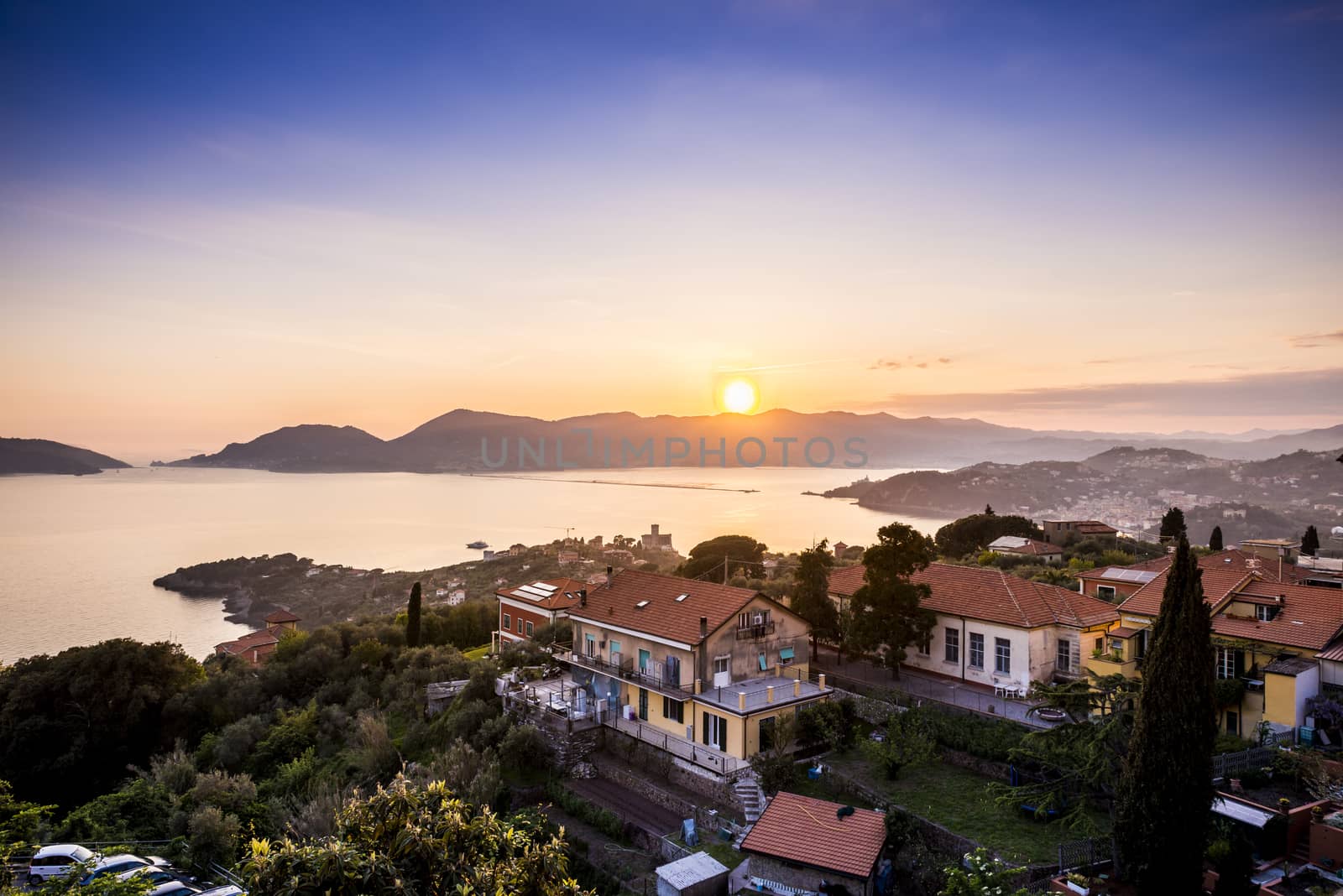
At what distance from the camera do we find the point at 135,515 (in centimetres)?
14688

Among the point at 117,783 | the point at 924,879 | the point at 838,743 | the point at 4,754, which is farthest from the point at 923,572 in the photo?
the point at 4,754

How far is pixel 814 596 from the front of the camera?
86.7 ft

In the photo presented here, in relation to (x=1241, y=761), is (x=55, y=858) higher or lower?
lower

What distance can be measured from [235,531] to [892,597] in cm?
13343

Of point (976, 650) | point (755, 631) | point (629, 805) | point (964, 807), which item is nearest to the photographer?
point (964, 807)

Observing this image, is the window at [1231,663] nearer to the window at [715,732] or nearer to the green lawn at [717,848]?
the window at [715,732]

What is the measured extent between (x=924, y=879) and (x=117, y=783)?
29.7 meters

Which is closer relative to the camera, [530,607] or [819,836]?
[819,836]

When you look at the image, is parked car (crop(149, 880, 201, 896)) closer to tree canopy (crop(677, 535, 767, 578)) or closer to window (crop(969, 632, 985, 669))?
window (crop(969, 632, 985, 669))

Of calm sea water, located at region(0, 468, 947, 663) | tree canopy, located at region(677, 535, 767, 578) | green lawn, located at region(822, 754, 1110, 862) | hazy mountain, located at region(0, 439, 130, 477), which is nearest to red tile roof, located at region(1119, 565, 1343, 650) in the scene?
green lawn, located at region(822, 754, 1110, 862)

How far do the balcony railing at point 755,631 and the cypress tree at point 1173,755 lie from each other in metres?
11.3

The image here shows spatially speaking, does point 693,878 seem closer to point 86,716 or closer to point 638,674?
point 638,674

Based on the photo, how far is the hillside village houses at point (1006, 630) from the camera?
22688 mm

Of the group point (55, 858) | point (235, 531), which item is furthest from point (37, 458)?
point (55, 858)
